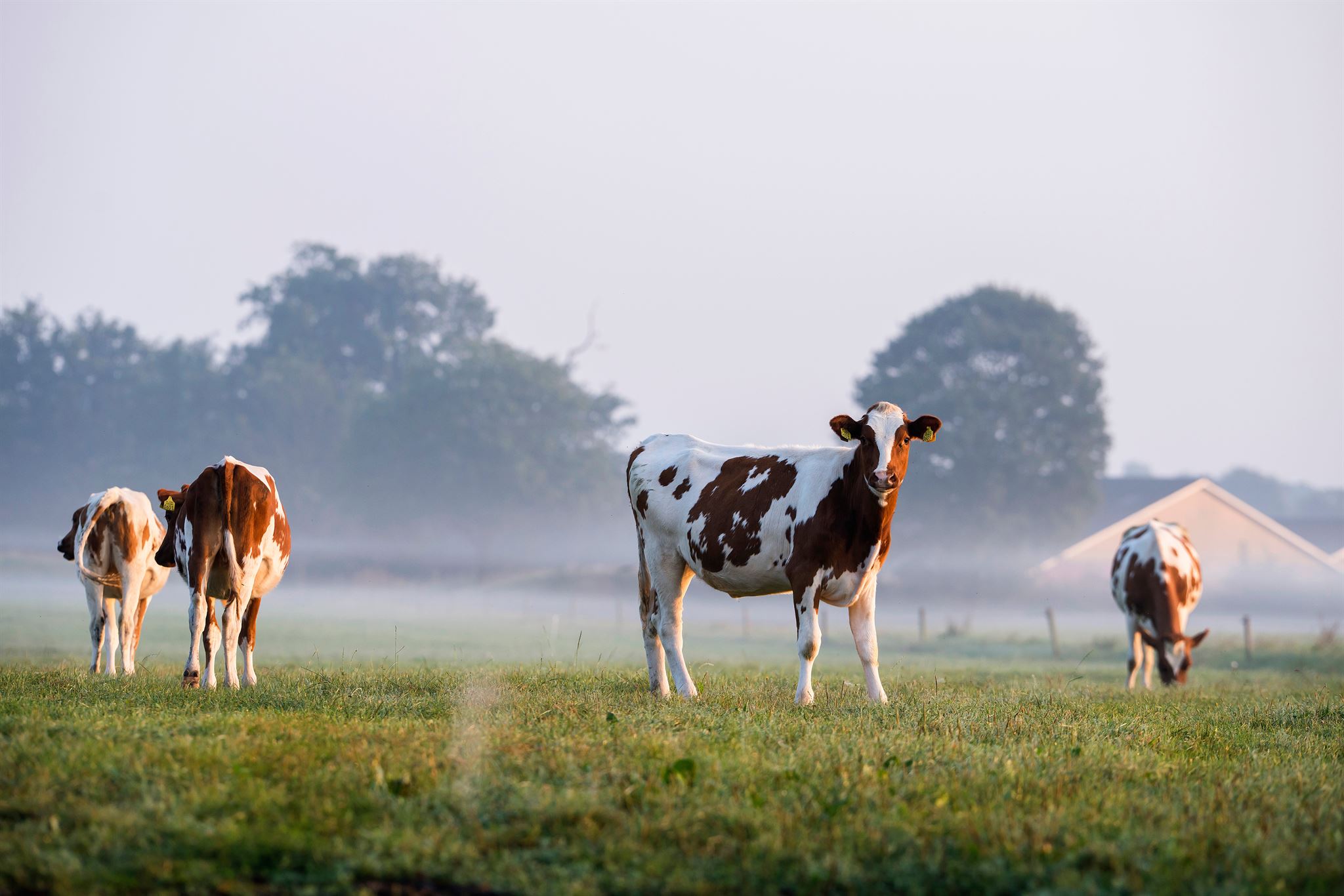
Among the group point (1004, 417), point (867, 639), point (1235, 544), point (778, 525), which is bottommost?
point (867, 639)

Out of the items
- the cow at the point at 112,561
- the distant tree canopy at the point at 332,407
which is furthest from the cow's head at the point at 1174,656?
the distant tree canopy at the point at 332,407

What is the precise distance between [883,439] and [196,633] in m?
7.16

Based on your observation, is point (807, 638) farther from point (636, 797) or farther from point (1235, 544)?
point (1235, 544)

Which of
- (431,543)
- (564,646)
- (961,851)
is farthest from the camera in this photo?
(431,543)

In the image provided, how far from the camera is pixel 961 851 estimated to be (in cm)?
601

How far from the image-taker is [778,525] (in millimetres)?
11828

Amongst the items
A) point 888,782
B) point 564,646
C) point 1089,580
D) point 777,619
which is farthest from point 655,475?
point 1089,580

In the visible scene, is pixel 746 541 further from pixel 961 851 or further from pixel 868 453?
pixel 961 851

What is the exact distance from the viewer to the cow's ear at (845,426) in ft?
37.4

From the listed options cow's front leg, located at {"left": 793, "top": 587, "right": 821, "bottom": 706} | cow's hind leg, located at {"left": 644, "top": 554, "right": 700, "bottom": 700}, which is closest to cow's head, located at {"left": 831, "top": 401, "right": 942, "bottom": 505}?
cow's front leg, located at {"left": 793, "top": 587, "right": 821, "bottom": 706}

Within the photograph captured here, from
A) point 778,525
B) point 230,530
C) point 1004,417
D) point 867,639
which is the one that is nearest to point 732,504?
point 778,525

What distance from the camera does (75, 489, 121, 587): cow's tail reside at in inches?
586

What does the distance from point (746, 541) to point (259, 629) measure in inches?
1170

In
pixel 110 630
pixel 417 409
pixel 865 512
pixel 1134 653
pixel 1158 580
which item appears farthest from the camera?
pixel 417 409
